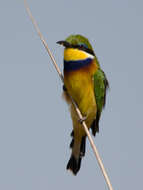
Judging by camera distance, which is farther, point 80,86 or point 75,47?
point 80,86

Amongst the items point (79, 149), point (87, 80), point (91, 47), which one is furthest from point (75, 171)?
point (91, 47)

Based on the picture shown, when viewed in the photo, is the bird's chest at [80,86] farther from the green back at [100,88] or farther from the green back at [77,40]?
the green back at [77,40]

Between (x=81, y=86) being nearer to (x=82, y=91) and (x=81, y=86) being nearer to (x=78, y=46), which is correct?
(x=82, y=91)

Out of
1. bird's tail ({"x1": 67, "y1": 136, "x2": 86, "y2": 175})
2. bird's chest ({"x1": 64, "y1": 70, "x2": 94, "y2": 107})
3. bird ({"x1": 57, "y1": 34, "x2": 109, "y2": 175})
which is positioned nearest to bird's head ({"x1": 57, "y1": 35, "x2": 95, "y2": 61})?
bird ({"x1": 57, "y1": 34, "x2": 109, "y2": 175})

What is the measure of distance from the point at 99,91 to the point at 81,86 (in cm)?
39

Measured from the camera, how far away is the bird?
5.55 meters

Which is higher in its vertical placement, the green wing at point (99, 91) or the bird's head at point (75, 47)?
the bird's head at point (75, 47)

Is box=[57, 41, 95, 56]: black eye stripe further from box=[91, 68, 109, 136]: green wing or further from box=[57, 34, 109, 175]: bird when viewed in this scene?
box=[91, 68, 109, 136]: green wing

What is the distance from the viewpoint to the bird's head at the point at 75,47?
5.48m

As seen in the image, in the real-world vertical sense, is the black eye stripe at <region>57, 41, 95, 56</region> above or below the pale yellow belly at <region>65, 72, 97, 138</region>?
above

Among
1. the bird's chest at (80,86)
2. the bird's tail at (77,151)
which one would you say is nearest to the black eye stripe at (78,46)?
the bird's chest at (80,86)

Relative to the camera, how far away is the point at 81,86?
18.8ft

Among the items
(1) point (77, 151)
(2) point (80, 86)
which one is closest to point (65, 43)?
(2) point (80, 86)

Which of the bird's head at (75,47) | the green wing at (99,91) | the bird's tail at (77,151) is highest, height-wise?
the bird's head at (75,47)
